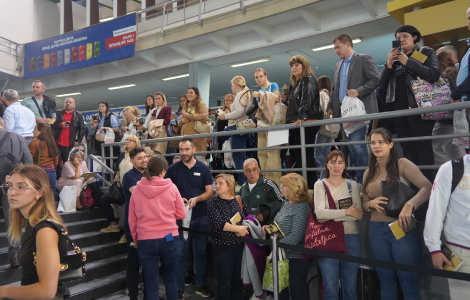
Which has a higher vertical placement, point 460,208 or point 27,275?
point 460,208

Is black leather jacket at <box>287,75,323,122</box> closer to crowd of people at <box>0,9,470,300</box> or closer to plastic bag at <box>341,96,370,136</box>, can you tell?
crowd of people at <box>0,9,470,300</box>

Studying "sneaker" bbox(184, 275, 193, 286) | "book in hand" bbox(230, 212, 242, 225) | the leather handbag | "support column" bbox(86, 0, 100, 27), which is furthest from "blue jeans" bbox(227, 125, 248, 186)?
"support column" bbox(86, 0, 100, 27)

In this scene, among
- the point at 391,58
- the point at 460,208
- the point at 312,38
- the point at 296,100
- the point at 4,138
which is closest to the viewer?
the point at 460,208

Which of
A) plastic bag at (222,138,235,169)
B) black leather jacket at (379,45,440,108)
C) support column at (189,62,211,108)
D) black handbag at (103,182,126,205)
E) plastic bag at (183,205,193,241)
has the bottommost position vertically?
plastic bag at (183,205,193,241)

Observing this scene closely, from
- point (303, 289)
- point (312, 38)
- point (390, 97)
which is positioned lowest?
point (303, 289)

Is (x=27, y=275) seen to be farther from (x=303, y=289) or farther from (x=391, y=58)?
(x=391, y=58)

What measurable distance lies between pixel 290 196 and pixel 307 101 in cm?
139

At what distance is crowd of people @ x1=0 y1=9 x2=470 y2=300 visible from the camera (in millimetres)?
2252

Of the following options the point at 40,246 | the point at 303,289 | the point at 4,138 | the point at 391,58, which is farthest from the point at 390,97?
the point at 4,138

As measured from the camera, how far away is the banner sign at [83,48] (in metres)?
11.1

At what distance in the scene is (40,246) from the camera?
1824mm

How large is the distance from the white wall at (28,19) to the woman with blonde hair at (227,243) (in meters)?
17.0

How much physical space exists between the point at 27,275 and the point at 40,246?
0.69 feet

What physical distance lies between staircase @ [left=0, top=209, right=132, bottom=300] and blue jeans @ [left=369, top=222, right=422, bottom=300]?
3439 millimetres
